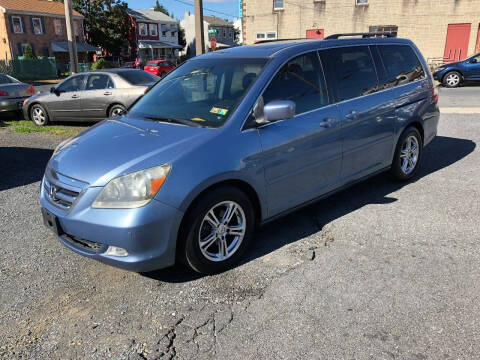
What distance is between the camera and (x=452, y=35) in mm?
26969

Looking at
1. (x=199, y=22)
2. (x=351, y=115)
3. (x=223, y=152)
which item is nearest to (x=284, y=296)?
(x=223, y=152)

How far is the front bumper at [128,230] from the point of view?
3020 millimetres

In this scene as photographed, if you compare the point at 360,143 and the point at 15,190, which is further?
the point at 15,190

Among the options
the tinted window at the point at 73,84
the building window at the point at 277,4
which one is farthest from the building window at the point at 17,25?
the tinted window at the point at 73,84

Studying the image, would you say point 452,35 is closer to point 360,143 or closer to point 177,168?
point 360,143

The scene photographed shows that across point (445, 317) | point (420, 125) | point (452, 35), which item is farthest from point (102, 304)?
point (452, 35)

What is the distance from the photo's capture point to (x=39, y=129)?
409 inches

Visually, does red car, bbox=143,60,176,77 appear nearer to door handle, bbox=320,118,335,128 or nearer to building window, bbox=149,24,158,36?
door handle, bbox=320,118,335,128

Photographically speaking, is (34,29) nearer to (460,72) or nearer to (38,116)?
(38,116)

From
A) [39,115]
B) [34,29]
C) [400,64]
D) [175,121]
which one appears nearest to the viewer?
[175,121]

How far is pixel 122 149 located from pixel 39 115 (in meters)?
8.93

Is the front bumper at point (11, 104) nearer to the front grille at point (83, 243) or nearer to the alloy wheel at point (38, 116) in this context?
the alloy wheel at point (38, 116)

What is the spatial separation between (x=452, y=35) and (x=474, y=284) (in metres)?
28.2

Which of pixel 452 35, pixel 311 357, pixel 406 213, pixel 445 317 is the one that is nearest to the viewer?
pixel 311 357
